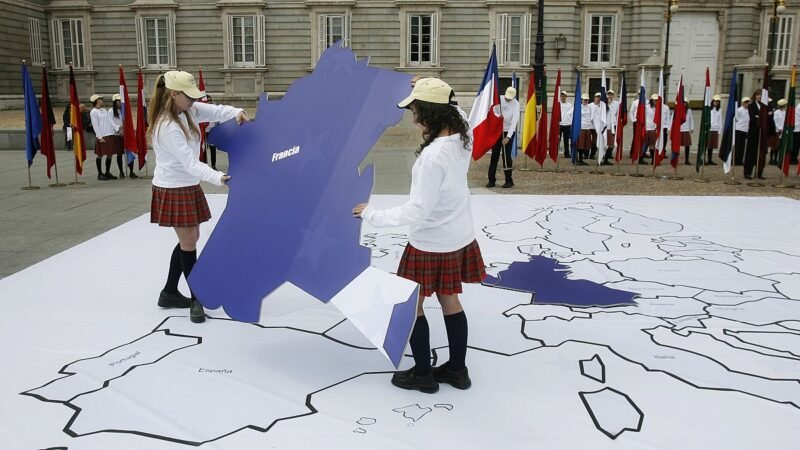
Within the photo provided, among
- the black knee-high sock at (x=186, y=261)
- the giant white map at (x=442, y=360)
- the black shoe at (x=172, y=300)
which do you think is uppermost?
the black knee-high sock at (x=186, y=261)

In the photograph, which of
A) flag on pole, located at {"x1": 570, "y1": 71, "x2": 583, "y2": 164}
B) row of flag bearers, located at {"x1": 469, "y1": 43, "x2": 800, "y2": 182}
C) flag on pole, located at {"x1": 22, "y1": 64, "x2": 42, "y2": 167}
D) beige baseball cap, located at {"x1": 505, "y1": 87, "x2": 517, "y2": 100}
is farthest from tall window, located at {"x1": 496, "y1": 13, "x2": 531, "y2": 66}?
flag on pole, located at {"x1": 22, "y1": 64, "x2": 42, "y2": 167}

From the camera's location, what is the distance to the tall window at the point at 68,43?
28.7 m

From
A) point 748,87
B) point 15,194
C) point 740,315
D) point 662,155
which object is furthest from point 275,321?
point 748,87

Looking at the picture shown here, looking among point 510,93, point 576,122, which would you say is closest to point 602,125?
point 576,122

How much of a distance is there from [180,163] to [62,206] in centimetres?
584

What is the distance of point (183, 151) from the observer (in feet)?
14.1

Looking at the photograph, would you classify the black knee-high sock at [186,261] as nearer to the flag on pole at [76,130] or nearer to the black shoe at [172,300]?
the black shoe at [172,300]

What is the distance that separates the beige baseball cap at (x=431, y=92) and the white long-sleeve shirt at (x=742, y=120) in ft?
37.9

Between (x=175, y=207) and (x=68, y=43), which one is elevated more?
(x=68, y=43)

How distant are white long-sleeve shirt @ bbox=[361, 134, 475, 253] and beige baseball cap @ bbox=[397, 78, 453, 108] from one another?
19 centimetres

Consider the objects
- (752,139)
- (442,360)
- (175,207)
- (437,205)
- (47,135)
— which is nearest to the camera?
(437,205)

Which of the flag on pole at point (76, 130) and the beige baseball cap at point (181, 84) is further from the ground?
the beige baseball cap at point (181, 84)

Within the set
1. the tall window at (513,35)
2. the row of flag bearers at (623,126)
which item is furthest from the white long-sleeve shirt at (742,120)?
the tall window at (513,35)

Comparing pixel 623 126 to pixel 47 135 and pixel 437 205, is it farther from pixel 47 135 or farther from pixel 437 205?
pixel 437 205
